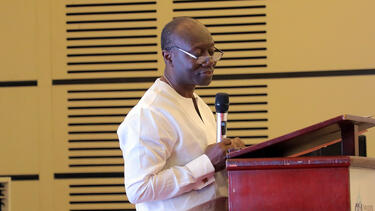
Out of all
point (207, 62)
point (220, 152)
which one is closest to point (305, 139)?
point (220, 152)

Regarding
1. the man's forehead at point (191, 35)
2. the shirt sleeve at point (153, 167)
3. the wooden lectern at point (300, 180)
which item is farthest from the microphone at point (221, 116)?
the wooden lectern at point (300, 180)

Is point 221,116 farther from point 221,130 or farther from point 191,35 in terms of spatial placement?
point 191,35

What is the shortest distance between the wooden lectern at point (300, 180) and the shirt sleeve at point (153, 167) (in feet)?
1.41

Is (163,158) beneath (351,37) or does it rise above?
beneath

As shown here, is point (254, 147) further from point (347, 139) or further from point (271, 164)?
point (347, 139)

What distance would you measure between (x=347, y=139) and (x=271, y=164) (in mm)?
369

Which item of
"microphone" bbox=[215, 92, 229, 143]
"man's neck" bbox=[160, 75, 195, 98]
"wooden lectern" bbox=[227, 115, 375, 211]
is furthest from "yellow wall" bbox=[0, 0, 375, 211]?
"wooden lectern" bbox=[227, 115, 375, 211]

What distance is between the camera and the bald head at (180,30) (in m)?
2.29

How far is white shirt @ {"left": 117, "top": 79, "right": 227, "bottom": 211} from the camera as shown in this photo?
207 centimetres

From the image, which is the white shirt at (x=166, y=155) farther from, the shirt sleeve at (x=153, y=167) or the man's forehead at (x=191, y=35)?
the man's forehead at (x=191, y=35)

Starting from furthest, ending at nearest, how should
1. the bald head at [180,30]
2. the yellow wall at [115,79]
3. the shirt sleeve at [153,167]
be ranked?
the yellow wall at [115,79], the bald head at [180,30], the shirt sleeve at [153,167]

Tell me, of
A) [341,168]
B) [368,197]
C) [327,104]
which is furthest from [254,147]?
[327,104]

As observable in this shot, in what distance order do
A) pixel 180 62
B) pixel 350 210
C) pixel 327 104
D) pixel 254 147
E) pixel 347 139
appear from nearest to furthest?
1. pixel 350 210
2. pixel 254 147
3. pixel 347 139
4. pixel 180 62
5. pixel 327 104

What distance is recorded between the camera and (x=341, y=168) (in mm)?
1559
